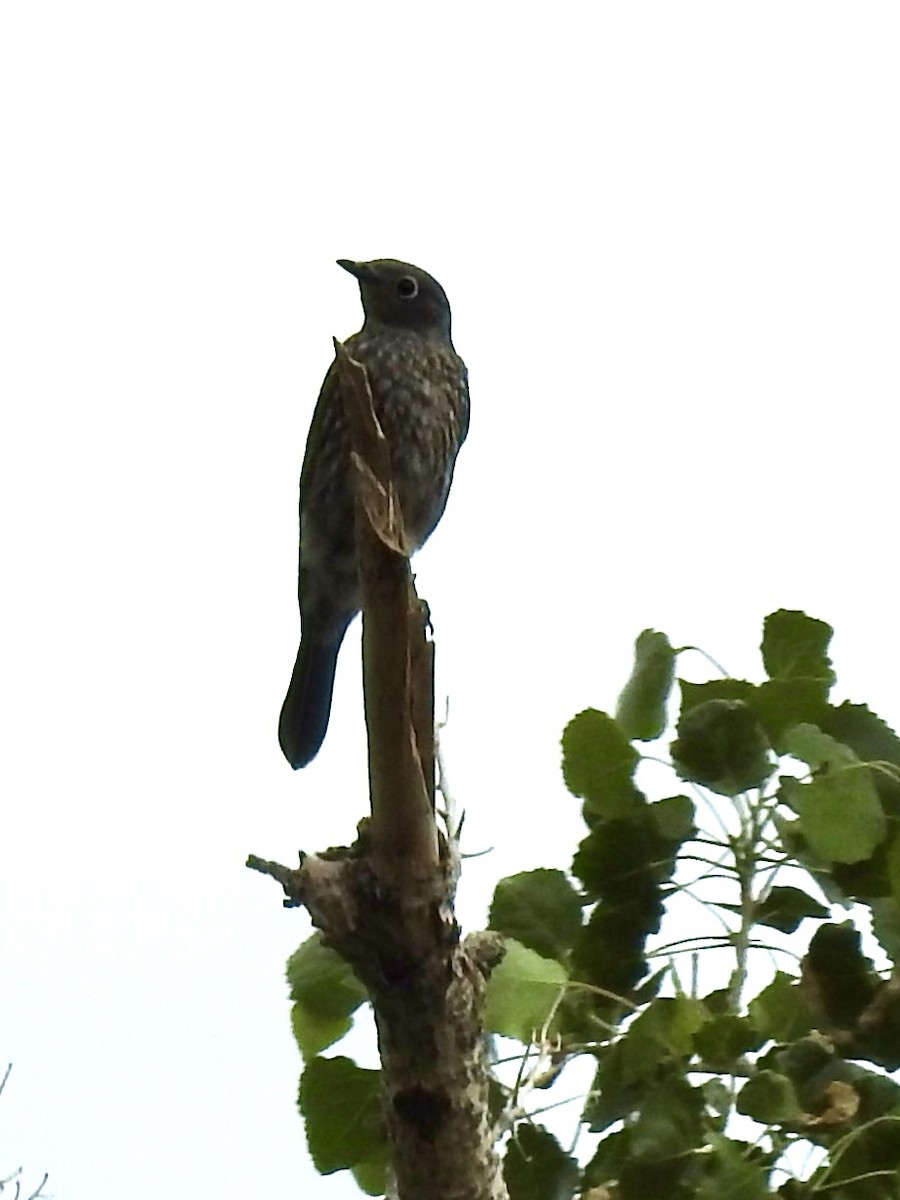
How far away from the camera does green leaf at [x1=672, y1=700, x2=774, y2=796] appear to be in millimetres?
1273

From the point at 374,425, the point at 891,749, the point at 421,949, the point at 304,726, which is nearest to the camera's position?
the point at 421,949

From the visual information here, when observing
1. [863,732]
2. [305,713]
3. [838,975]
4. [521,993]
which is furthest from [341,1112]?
[305,713]

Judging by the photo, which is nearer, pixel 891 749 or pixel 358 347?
pixel 891 749

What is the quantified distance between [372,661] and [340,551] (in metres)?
1.00

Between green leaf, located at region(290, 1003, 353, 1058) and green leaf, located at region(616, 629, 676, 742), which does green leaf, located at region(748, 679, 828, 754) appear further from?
green leaf, located at region(290, 1003, 353, 1058)

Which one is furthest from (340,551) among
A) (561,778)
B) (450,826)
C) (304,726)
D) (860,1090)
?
(860,1090)

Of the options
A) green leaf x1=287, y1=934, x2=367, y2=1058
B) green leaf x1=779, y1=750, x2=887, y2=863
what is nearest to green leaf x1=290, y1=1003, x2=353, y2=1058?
green leaf x1=287, y1=934, x2=367, y2=1058

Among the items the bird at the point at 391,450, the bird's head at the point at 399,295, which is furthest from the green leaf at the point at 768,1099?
the bird's head at the point at 399,295

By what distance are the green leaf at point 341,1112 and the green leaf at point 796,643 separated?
1.67 ft

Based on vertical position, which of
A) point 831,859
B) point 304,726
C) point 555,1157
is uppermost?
point 304,726

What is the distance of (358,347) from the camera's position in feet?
7.13

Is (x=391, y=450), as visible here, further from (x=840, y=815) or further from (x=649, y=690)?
(x=840, y=815)

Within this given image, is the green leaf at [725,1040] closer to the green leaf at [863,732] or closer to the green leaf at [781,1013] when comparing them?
the green leaf at [781,1013]

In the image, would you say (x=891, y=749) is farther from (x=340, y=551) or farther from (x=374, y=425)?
(x=340, y=551)
